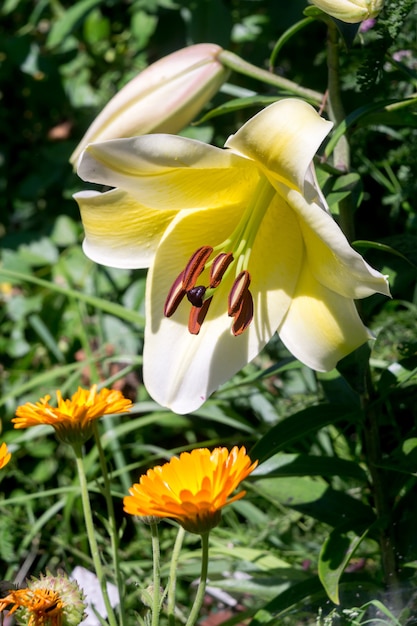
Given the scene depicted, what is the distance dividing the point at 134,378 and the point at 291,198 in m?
1.17

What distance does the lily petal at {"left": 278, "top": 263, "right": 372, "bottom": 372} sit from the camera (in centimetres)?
87

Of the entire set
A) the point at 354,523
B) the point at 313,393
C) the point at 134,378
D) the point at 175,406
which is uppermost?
the point at 175,406

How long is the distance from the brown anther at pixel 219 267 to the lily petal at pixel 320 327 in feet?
0.28

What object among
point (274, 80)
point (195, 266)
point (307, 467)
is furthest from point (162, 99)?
point (307, 467)

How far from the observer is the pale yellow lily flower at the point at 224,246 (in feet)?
2.72

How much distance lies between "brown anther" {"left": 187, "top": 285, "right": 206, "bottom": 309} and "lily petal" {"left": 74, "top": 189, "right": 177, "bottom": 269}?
124 millimetres

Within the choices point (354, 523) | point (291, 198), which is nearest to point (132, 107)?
point (291, 198)

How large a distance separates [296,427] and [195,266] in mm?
234

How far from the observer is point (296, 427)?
102 cm

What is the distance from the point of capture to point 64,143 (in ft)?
7.30

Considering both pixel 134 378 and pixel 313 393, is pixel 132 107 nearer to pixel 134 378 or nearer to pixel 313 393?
pixel 313 393

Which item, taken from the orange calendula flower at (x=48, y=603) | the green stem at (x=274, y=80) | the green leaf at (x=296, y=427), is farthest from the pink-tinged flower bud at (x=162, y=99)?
the orange calendula flower at (x=48, y=603)

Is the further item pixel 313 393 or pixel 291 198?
pixel 313 393

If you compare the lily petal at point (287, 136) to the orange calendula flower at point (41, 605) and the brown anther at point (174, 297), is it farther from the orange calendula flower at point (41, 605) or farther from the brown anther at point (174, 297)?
the orange calendula flower at point (41, 605)
